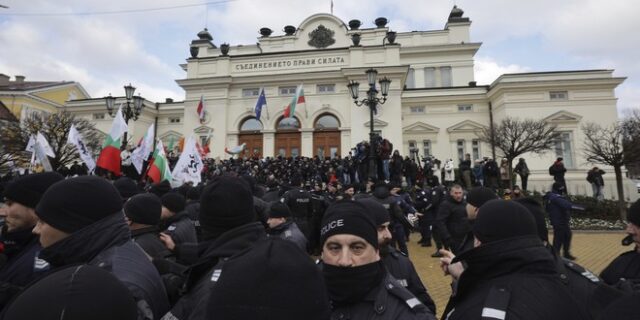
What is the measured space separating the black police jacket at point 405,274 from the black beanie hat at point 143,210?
232 centimetres

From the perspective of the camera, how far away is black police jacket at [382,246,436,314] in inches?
121

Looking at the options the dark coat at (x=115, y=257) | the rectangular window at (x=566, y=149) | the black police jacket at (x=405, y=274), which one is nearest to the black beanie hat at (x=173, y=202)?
the dark coat at (x=115, y=257)

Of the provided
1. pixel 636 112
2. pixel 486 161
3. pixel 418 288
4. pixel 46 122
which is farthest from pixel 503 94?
pixel 46 122

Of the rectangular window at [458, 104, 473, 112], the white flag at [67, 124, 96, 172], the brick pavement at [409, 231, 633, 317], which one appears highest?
the rectangular window at [458, 104, 473, 112]

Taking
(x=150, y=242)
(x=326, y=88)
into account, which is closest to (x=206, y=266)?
(x=150, y=242)

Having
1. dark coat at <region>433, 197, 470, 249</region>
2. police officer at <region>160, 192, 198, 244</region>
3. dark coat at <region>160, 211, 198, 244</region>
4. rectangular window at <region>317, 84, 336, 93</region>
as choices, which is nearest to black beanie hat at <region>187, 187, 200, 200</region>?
police officer at <region>160, 192, 198, 244</region>

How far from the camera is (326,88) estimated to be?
27.6 metres

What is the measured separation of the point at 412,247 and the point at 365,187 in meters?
2.53

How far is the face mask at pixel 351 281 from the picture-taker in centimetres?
199

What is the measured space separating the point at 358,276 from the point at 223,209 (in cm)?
103

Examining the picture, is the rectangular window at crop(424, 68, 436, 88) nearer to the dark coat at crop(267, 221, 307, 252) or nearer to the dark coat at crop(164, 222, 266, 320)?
the dark coat at crop(267, 221, 307, 252)

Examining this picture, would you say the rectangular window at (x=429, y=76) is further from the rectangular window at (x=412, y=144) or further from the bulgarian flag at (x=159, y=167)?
the bulgarian flag at (x=159, y=167)

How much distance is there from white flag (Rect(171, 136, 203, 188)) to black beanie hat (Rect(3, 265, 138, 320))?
9391mm

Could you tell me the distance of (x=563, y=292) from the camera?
5.93 feet
